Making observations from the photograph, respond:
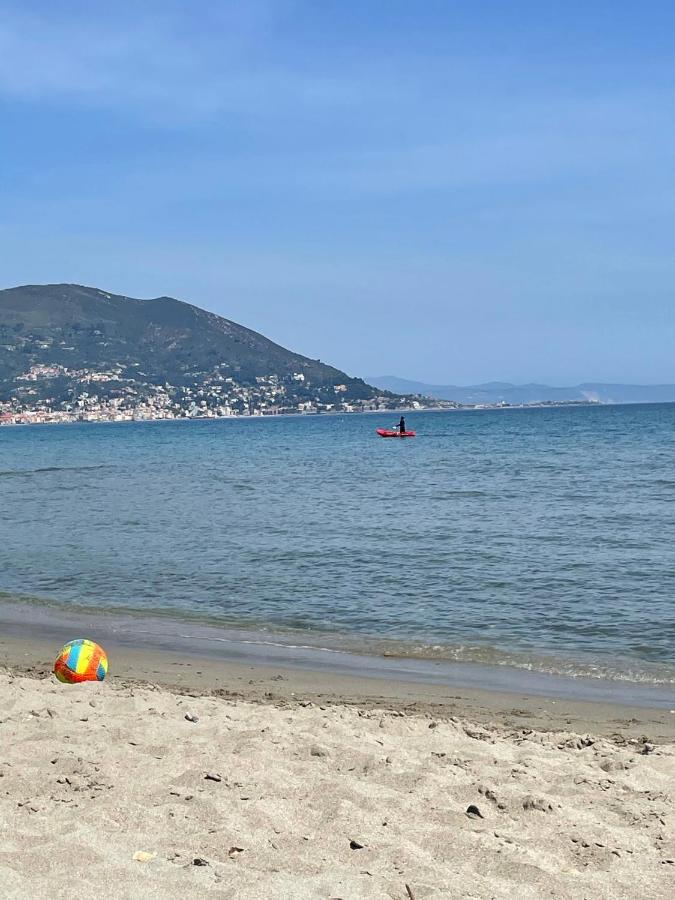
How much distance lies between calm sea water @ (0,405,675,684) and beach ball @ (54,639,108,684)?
359 cm

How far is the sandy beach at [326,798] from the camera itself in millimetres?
5312

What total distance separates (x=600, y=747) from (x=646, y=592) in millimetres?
8019

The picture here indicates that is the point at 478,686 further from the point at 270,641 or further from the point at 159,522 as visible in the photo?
the point at 159,522

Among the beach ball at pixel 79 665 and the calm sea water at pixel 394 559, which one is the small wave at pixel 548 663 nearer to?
the calm sea water at pixel 394 559

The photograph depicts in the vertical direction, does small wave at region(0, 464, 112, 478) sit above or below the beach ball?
below

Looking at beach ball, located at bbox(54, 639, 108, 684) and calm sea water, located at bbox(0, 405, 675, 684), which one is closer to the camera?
beach ball, located at bbox(54, 639, 108, 684)

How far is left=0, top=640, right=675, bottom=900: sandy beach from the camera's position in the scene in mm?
5312

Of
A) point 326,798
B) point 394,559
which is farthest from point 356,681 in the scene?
point 394,559

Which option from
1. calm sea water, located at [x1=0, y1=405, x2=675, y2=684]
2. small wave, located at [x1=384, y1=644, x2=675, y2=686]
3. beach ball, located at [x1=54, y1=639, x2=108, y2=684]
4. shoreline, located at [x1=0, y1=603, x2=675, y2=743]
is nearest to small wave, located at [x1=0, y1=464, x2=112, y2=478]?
calm sea water, located at [x1=0, y1=405, x2=675, y2=684]

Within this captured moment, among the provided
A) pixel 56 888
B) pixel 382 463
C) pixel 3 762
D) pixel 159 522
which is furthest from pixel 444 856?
pixel 382 463

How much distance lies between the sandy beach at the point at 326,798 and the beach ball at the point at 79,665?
1.70ft

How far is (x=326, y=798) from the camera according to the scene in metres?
6.49

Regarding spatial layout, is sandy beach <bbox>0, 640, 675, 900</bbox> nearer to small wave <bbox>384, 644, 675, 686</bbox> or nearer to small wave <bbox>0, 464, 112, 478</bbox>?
small wave <bbox>384, 644, 675, 686</bbox>

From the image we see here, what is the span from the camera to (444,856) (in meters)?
5.64
